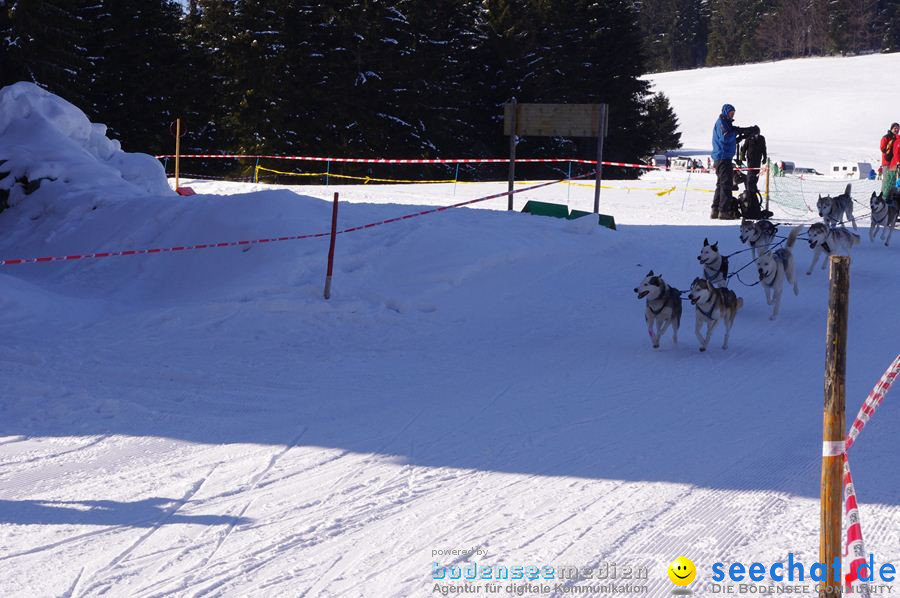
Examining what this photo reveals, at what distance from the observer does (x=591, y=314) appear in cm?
1188

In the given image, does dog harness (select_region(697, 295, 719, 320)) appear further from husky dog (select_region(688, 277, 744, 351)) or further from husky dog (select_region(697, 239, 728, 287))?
husky dog (select_region(697, 239, 728, 287))

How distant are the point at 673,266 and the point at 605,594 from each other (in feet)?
34.6

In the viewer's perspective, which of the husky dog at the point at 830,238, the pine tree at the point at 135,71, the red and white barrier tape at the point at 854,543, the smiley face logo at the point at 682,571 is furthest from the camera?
the pine tree at the point at 135,71

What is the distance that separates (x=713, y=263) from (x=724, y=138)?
23.9 ft

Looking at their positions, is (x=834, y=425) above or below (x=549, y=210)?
below

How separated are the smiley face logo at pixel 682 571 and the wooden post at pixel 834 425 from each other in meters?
0.66

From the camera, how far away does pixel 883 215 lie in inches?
634

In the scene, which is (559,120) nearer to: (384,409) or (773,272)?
(773,272)

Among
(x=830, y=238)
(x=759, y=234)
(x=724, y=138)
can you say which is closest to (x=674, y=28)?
(x=724, y=138)

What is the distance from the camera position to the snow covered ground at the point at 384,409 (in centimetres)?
511

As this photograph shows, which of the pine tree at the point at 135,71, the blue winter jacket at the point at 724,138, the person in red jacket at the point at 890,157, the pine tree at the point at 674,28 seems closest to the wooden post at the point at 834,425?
the blue winter jacket at the point at 724,138

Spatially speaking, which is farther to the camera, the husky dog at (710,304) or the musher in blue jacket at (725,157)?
the musher in blue jacket at (725,157)

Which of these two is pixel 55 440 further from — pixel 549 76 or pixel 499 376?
pixel 549 76

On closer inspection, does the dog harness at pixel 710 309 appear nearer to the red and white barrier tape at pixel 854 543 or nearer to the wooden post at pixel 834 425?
the red and white barrier tape at pixel 854 543
